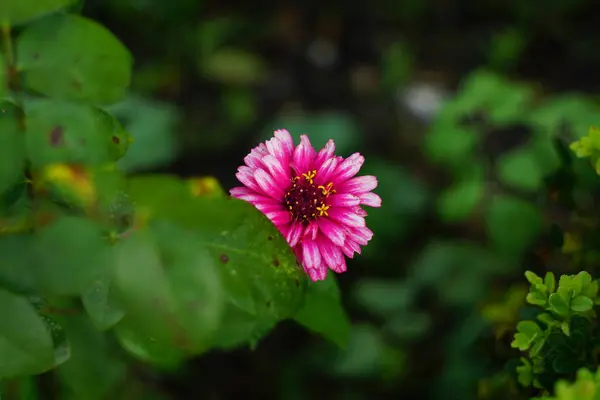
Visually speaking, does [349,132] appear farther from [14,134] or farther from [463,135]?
[14,134]

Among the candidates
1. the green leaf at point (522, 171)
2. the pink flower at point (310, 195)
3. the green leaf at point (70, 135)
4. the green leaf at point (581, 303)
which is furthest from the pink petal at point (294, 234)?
the green leaf at point (522, 171)

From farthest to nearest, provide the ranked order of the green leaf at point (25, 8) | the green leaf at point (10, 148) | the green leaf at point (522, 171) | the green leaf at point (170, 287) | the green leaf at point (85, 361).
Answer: the green leaf at point (522, 171) < the green leaf at point (85, 361) < the green leaf at point (25, 8) < the green leaf at point (10, 148) < the green leaf at point (170, 287)

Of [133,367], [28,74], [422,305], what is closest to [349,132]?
[422,305]

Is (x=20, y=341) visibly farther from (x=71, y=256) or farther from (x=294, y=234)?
(x=294, y=234)

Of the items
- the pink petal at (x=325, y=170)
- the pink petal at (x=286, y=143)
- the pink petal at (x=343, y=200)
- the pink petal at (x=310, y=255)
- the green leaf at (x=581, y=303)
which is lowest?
the pink petal at (x=310, y=255)

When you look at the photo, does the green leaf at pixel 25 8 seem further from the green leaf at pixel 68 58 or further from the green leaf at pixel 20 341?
the green leaf at pixel 20 341

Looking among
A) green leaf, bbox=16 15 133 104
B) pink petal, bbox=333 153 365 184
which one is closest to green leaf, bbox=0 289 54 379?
green leaf, bbox=16 15 133 104
